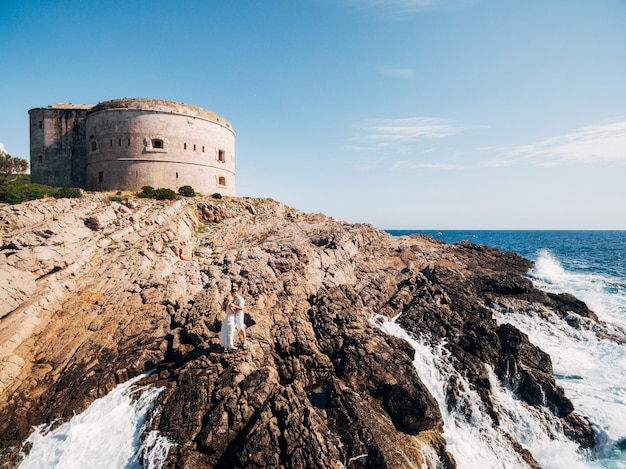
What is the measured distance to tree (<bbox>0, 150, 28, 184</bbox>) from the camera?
118ft

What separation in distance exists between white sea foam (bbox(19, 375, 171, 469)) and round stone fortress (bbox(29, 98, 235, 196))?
24887 mm

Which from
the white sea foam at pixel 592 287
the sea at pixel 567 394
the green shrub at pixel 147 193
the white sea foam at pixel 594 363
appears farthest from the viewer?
the green shrub at pixel 147 193

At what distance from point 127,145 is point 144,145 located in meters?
1.67

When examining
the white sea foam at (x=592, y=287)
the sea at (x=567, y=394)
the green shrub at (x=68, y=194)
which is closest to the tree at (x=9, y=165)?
the green shrub at (x=68, y=194)

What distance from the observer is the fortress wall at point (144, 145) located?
33.4m

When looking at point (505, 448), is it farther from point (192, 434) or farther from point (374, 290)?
point (192, 434)

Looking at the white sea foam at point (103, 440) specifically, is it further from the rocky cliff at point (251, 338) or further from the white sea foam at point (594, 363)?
the white sea foam at point (594, 363)

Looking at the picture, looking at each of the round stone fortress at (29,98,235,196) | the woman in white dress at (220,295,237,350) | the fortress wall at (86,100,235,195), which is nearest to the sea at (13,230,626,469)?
the woman in white dress at (220,295,237,350)

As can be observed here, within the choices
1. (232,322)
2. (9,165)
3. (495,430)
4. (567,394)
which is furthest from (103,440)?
(9,165)

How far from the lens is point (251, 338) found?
15.9 metres

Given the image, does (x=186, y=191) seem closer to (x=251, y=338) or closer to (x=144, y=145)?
(x=144, y=145)

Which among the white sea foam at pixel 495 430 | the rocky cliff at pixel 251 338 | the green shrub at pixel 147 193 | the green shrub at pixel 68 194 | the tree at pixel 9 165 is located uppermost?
the tree at pixel 9 165

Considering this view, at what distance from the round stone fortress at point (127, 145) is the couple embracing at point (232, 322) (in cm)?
2345

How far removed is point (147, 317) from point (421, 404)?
13459mm
